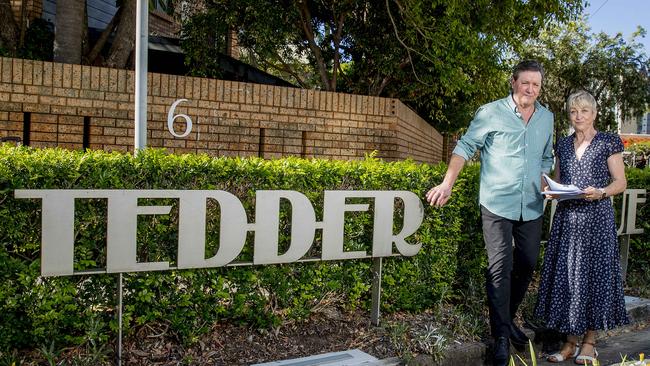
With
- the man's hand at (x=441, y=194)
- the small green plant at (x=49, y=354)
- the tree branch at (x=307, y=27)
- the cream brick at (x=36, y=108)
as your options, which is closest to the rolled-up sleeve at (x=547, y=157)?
the man's hand at (x=441, y=194)

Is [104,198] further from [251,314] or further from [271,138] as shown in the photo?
[271,138]

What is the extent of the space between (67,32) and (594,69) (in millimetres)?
25249

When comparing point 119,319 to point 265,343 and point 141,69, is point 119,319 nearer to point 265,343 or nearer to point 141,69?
point 265,343

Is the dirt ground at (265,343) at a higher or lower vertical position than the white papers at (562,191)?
lower

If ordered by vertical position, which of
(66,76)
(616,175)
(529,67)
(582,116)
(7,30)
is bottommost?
(616,175)

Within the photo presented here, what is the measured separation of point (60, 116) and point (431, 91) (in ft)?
25.2

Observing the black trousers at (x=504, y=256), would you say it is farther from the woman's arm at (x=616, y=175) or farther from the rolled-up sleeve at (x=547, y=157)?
the woman's arm at (x=616, y=175)

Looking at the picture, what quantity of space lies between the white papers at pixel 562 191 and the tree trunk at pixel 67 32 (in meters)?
6.21

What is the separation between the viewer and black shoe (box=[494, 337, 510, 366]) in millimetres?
3727

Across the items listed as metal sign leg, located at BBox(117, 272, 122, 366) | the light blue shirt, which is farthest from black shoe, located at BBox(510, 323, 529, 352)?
metal sign leg, located at BBox(117, 272, 122, 366)

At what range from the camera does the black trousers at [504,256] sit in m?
3.79

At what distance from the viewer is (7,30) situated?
27.4 feet

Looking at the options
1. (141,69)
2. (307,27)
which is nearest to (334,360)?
(141,69)

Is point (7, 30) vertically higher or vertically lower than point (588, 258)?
higher
